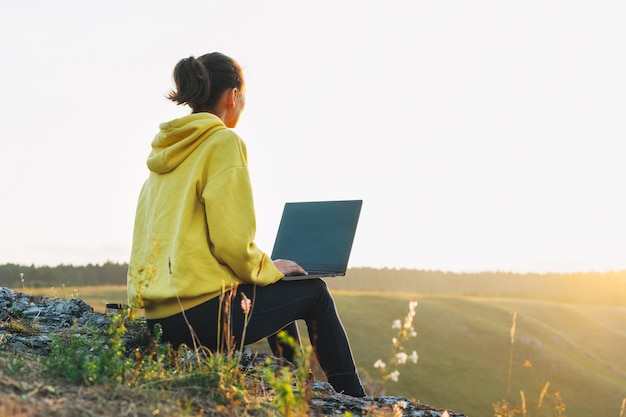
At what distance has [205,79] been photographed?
4.52 meters

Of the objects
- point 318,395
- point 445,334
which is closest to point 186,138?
point 318,395

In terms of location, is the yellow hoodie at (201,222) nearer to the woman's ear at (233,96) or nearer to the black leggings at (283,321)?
the black leggings at (283,321)

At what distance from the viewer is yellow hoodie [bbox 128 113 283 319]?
427 centimetres

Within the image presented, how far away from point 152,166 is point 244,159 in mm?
698

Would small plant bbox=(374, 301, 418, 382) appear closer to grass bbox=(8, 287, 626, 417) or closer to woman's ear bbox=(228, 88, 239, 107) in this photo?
woman's ear bbox=(228, 88, 239, 107)

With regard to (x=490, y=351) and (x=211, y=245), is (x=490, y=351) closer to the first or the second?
(x=490, y=351)

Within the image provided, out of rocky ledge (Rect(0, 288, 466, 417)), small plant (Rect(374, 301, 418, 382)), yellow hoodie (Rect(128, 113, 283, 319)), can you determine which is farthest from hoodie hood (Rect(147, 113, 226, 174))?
small plant (Rect(374, 301, 418, 382))

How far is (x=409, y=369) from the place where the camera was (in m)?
16.7

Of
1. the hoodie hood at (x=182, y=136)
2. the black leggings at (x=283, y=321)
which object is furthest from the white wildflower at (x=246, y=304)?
the hoodie hood at (x=182, y=136)

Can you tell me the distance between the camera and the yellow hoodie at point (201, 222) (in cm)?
427

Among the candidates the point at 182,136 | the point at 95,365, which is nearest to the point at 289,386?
the point at 95,365

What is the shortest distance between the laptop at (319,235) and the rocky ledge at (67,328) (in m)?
0.93

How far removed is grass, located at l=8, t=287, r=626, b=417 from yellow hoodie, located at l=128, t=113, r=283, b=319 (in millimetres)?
8742

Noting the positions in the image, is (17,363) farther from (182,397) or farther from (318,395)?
(318,395)
